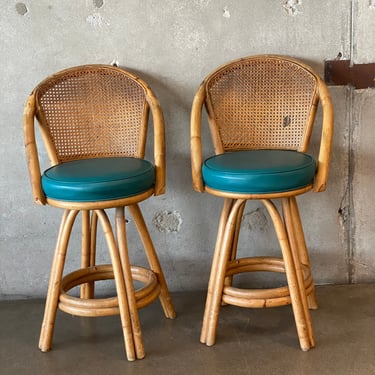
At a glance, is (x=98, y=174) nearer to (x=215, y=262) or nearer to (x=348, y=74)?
(x=215, y=262)

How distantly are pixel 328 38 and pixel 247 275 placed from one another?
115 centimetres

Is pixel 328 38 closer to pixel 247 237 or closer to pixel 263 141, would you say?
pixel 263 141

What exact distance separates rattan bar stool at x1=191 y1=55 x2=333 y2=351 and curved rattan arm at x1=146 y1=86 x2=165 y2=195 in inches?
4.9

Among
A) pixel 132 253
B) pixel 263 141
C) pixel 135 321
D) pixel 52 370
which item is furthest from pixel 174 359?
pixel 263 141

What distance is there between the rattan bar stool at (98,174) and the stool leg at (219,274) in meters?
0.23

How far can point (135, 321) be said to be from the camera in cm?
222

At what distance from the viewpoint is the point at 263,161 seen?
86.9 inches

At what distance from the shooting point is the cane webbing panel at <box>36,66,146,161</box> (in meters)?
2.48

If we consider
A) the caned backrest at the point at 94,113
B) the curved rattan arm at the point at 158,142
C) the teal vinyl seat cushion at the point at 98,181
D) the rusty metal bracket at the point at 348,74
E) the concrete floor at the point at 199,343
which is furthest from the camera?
the rusty metal bracket at the point at 348,74

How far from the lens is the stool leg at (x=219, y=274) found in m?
2.23

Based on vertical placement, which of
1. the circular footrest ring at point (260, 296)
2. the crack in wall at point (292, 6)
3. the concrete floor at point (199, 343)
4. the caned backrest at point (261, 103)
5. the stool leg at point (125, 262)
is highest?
the crack in wall at point (292, 6)

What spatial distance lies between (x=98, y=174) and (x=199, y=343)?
794 mm

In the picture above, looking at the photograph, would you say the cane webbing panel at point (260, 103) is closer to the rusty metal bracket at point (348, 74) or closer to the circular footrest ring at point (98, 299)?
the rusty metal bracket at point (348, 74)

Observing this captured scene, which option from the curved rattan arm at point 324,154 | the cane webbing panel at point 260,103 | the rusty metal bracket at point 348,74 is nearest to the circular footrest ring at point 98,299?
the cane webbing panel at point 260,103
